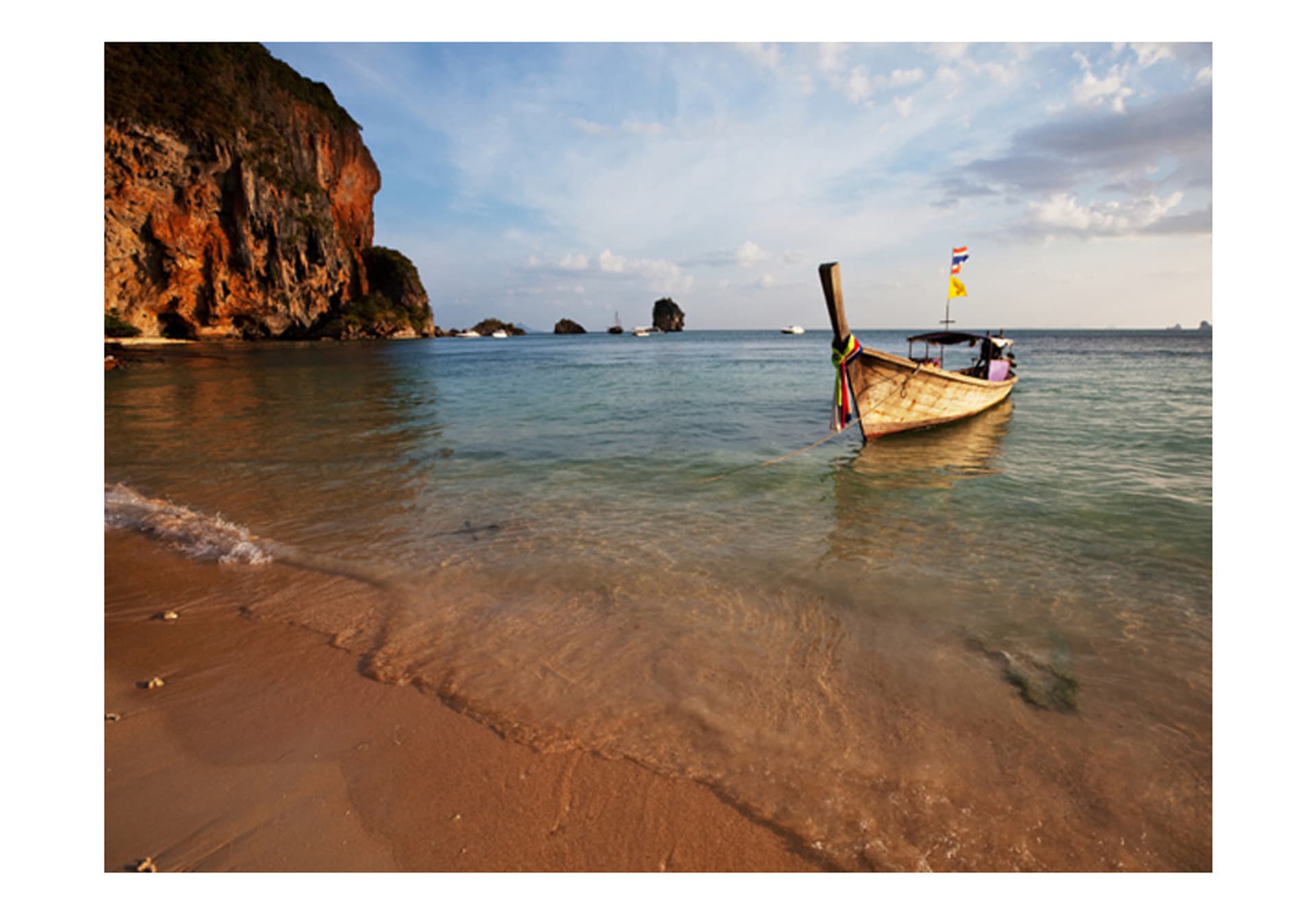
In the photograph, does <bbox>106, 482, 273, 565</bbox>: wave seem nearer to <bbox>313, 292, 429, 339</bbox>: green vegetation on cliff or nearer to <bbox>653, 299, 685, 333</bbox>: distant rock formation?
<bbox>313, 292, 429, 339</bbox>: green vegetation on cliff

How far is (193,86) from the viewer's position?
53781 millimetres

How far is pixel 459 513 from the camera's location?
7.61 meters

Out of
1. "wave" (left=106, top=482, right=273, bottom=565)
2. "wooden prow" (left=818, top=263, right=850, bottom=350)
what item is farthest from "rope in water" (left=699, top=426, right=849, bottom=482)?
"wave" (left=106, top=482, right=273, bottom=565)

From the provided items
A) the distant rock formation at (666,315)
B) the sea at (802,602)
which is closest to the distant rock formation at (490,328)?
the distant rock formation at (666,315)

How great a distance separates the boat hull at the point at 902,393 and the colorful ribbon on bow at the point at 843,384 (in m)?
0.24

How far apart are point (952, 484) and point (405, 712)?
9139 mm

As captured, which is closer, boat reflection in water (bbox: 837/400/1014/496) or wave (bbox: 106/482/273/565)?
wave (bbox: 106/482/273/565)

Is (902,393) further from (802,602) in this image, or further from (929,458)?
(802,602)

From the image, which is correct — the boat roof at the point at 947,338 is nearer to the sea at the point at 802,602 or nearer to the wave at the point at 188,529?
the sea at the point at 802,602

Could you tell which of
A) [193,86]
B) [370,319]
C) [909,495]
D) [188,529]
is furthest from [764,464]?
[370,319]

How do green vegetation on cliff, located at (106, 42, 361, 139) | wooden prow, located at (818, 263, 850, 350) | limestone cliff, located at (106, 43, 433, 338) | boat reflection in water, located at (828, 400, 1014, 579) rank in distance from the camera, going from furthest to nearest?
green vegetation on cliff, located at (106, 42, 361, 139), limestone cliff, located at (106, 43, 433, 338), wooden prow, located at (818, 263, 850, 350), boat reflection in water, located at (828, 400, 1014, 579)

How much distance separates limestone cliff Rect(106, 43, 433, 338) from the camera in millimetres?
45625

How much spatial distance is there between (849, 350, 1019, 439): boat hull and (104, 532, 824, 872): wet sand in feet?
35.3

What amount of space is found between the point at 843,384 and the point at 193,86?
2898 inches
